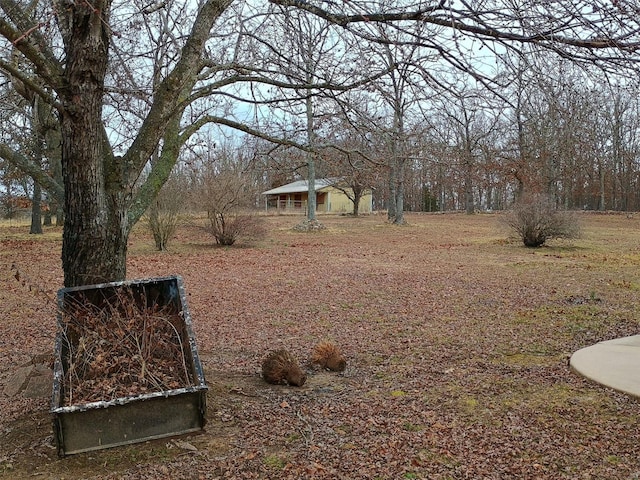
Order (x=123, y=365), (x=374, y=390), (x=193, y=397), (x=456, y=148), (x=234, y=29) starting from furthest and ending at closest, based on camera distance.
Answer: (x=456, y=148), (x=234, y=29), (x=374, y=390), (x=123, y=365), (x=193, y=397)

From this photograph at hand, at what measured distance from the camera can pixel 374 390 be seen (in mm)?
4070

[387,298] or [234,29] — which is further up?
[234,29]

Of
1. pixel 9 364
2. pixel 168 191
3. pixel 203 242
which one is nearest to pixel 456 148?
pixel 9 364

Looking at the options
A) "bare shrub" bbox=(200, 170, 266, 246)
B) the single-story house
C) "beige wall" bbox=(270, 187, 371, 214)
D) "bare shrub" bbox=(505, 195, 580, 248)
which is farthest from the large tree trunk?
"beige wall" bbox=(270, 187, 371, 214)

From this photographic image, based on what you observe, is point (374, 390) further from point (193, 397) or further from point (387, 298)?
point (387, 298)

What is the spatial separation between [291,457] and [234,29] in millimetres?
3686

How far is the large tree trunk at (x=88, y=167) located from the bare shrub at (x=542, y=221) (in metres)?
13.7

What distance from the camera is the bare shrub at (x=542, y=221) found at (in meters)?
15.3

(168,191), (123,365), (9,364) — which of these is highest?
(168,191)

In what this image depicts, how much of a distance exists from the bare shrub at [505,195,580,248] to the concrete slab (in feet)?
36.7

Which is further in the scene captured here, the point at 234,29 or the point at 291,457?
the point at 234,29

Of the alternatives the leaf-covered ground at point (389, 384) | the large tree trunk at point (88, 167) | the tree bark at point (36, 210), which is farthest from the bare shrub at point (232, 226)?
the large tree trunk at point (88, 167)

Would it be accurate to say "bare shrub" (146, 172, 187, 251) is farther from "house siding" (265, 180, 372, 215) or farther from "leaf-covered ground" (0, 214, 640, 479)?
"house siding" (265, 180, 372, 215)

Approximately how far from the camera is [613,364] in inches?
161
